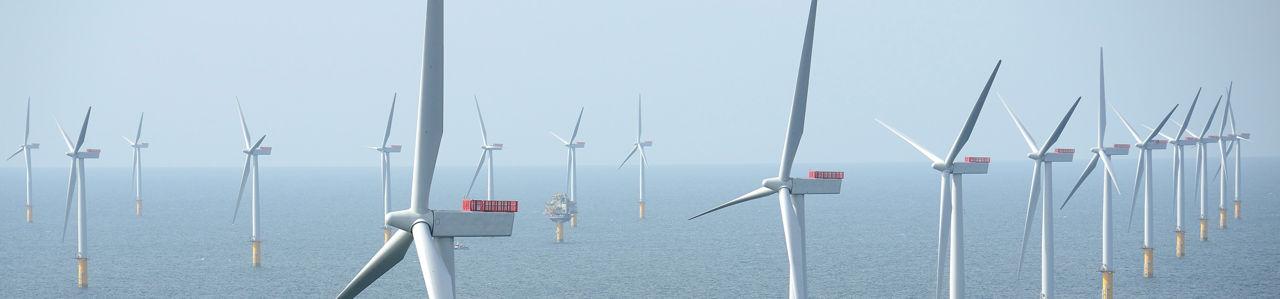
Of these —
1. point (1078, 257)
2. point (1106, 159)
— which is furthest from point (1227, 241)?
point (1106, 159)

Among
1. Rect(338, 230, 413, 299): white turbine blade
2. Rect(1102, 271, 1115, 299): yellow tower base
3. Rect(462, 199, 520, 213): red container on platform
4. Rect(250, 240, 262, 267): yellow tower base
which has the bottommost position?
Rect(250, 240, 262, 267): yellow tower base

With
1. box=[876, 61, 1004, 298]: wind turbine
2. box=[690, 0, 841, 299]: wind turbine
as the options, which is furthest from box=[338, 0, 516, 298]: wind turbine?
box=[876, 61, 1004, 298]: wind turbine

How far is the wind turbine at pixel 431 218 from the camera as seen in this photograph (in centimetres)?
3759

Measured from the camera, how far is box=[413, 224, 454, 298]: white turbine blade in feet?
120

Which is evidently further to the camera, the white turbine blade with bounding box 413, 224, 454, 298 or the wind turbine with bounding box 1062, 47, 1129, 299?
the wind turbine with bounding box 1062, 47, 1129, 299

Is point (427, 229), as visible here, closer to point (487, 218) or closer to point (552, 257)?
point (487, 218)

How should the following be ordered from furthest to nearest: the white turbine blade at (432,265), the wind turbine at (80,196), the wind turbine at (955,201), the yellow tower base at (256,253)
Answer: the yellow tower base at (256,253) → the wind turbine at (80,196) → the wind turbine at (955,201) → the white turbine blade at (432,265)

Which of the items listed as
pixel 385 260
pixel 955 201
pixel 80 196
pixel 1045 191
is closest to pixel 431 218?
pixel 385 260

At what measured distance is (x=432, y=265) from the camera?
37.0 meters

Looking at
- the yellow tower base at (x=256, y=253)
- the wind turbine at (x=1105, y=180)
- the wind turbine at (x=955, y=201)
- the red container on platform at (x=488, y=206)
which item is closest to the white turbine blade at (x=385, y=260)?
the red container on platform at (x=488, y=206)

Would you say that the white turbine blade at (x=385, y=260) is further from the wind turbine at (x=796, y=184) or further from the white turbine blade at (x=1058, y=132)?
the white turbine blade at (x=1058, y=132)

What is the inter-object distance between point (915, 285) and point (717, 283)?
2157 centimetres

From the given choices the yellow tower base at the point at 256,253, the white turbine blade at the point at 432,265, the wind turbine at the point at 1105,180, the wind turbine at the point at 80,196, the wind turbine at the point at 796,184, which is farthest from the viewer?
the yellow tower base at the point at 256,253

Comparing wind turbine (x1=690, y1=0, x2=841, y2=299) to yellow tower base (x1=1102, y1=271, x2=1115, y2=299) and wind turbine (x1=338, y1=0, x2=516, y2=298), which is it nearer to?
wind turbine (x1=338, y1=0, x2=516, y2=298)
